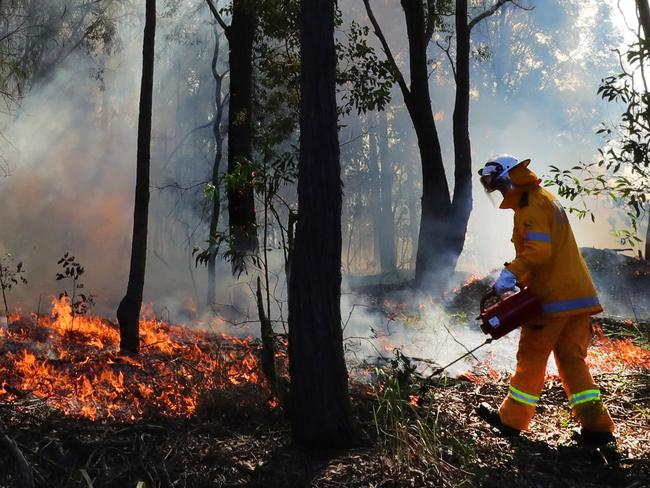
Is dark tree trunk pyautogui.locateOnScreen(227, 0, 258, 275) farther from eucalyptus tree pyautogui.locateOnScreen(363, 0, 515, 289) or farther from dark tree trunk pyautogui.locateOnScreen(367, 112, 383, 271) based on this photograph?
dark tree trunk pyautogui.locateOnScreen(367, 112, 383, 271)

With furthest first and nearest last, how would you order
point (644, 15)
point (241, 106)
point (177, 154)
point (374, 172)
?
point (374, 172)
point (177, 154)
point (644, 15)
point (241, 106)

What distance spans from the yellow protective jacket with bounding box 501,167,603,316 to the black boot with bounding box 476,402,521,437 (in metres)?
0.85

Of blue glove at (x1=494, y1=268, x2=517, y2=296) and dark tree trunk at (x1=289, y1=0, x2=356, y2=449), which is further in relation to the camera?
Result: blue glove at (x1=494, y1=268, x2=517, y2=296)

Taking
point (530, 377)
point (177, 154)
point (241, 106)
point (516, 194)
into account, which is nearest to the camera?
point (530, 377)

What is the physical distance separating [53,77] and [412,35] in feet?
69.5

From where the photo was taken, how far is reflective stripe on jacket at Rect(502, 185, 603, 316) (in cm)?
490

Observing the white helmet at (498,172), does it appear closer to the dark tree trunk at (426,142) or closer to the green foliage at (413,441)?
the green foliage at (413,441)

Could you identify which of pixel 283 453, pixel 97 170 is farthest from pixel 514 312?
pixel 97 170

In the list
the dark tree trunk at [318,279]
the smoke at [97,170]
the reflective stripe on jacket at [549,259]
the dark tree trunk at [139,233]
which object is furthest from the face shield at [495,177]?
the smoke at [97,170]

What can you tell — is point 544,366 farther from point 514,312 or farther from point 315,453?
point 315,453

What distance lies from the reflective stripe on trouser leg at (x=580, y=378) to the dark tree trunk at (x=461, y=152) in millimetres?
7519

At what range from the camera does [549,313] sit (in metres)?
4.90

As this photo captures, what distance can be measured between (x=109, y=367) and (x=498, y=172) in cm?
425

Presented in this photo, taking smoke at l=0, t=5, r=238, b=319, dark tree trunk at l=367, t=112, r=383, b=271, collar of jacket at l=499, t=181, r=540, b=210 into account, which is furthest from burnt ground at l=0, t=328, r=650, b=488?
dark tree trunk at l=367, t=112, r=383, b=271
